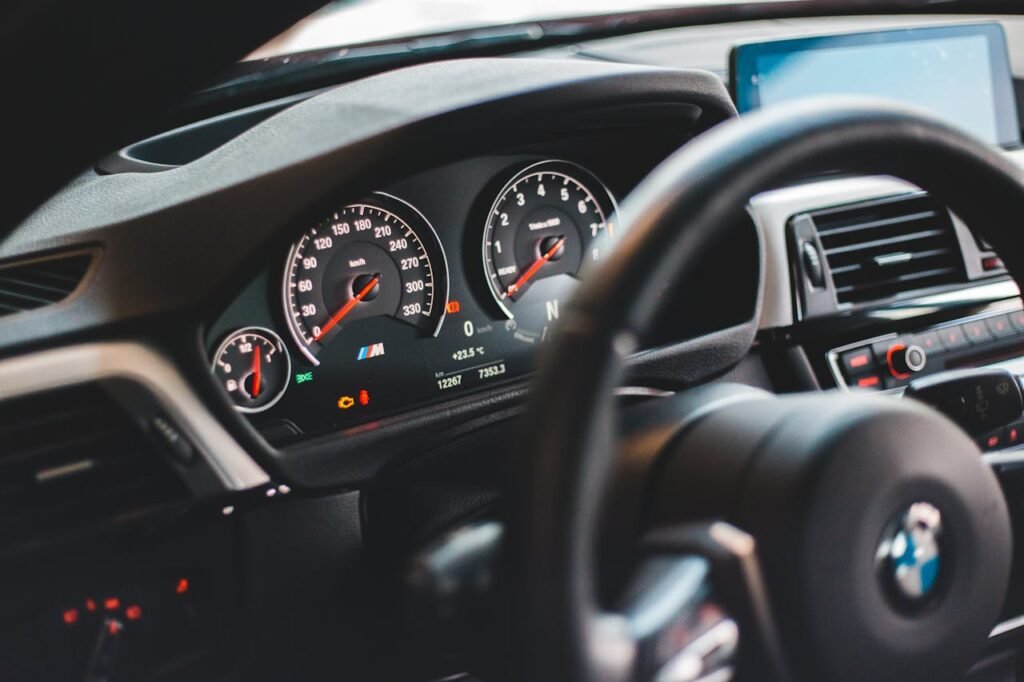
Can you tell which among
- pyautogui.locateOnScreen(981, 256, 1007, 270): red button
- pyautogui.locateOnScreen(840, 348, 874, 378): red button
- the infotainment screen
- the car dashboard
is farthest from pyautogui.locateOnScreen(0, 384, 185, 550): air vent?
pyautogui.locateOnScreen(981, 256, 1007, 270): red button

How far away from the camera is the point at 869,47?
8.13ft

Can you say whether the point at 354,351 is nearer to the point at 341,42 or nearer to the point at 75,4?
the point at 341,42

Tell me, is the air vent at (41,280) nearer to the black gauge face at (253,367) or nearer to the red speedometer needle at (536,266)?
the black gauge face at (253,367)

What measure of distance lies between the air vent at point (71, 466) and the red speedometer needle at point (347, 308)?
37 cm

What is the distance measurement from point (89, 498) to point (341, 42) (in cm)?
99

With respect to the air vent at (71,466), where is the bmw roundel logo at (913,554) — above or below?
below

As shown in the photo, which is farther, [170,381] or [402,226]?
[402,226]

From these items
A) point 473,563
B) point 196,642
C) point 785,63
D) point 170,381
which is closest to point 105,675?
point 196,642

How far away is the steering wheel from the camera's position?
0.97 m

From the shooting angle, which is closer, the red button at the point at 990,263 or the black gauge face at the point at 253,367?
the black gauge face at the point at 253,367

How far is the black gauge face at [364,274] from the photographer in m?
1.83

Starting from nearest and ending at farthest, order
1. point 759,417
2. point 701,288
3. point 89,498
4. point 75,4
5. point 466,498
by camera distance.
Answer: point 75,4, point 759,417, point 89,498, point 466,498, point 701,288

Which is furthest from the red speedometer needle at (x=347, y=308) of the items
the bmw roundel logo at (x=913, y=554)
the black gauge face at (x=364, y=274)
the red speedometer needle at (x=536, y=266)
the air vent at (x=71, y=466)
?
the bmw roundel logo at (x=913, y=554)

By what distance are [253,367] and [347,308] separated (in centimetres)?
18
